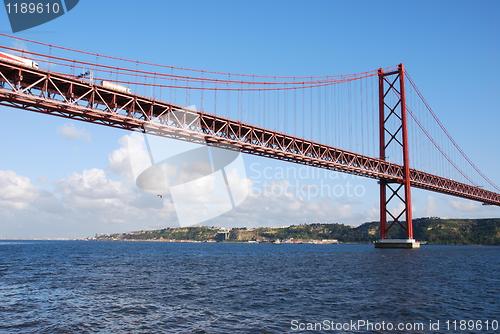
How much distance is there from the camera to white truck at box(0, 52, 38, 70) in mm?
31781

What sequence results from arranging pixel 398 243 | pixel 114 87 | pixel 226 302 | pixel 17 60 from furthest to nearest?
pixel 398 243, pixel 114 87, pixel 17 60, pixel 226 302

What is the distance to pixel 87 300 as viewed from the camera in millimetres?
21578

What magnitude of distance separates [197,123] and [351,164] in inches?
1206

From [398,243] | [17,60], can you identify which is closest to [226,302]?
[17,60]

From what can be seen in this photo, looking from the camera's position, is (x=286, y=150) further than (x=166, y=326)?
Yes

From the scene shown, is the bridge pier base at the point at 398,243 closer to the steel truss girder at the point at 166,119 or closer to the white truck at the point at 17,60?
the steel truss girder at the point at 166,119

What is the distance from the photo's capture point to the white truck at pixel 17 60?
3178cm

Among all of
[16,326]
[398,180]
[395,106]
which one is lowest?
[16,326]

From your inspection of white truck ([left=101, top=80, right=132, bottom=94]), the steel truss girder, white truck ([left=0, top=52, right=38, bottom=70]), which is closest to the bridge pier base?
the steel truss girder

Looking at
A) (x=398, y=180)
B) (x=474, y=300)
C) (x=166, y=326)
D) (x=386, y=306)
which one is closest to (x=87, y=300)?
(x=166, y=326)

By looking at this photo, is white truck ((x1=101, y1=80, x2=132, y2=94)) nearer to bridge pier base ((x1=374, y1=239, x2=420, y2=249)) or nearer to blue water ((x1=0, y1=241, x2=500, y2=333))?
blue water ((x1=0, y1=241, x2=500, y2=333))

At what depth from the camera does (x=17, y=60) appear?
32594 mm

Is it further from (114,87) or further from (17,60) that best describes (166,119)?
(17,60)

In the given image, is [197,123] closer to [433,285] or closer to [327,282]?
[327,282]
